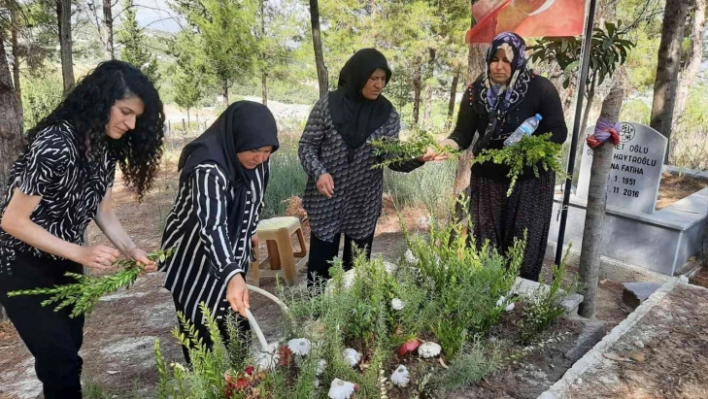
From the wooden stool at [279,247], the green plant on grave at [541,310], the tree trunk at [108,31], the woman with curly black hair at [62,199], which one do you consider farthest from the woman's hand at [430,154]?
the tree trunk at [108,31]

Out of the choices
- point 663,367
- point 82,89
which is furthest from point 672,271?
point 82,89

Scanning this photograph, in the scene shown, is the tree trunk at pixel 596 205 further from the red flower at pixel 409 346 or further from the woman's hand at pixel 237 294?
the woman's hand at pixel 237 294

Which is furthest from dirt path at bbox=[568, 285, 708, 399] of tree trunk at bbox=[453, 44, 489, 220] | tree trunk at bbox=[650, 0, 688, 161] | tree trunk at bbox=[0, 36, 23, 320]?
tree trunk at bbox=[650, 0, 688, 161]

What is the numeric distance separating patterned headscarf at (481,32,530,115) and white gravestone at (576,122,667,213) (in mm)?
1925

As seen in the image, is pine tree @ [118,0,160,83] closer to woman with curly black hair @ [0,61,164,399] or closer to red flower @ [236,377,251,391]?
woman with curly black hair @ [0,61,164,399]

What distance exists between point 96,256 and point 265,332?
1696 millimetres

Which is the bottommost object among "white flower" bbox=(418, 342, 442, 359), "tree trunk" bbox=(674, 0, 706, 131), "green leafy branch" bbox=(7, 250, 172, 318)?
"white flower" bbox=(418, 342, 442, 359)

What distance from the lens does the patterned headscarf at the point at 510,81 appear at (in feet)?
7.64

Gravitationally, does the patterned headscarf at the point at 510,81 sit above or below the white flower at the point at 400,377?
above

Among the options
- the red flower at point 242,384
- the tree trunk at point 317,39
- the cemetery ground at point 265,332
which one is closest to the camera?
the red flower at point 242,384

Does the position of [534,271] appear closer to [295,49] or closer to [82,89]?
[82,89]

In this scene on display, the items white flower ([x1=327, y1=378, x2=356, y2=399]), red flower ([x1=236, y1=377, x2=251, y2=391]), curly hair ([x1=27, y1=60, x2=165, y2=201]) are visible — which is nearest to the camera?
red flower ([x1=236, y1=377, x2=251, y2=391])

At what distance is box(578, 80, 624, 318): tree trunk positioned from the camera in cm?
260

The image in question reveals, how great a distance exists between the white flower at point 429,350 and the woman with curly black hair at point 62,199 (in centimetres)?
102
